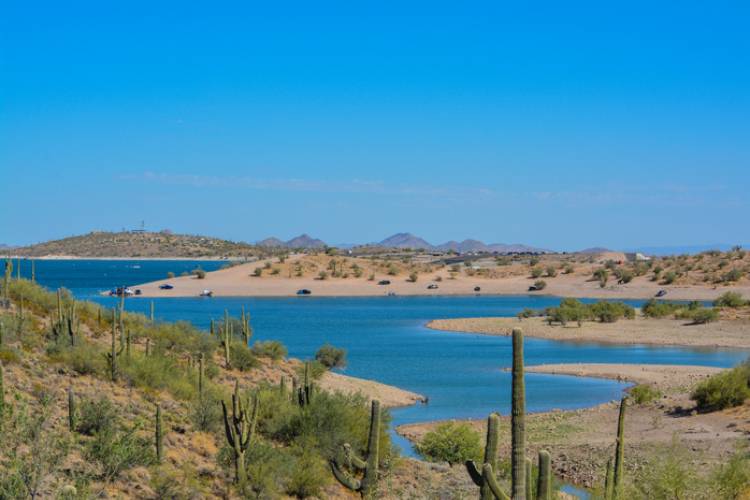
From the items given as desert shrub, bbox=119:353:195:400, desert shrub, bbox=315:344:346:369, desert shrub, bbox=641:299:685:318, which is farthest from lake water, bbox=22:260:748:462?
desert shrub, bbox=641:299:685:318

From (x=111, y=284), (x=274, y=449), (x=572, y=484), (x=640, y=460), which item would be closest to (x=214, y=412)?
(x=274, y=449)

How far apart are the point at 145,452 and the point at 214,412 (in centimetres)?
425

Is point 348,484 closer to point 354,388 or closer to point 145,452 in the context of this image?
point 145,452

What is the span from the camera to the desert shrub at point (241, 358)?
122 ft

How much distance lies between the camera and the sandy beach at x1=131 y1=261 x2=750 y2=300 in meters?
113

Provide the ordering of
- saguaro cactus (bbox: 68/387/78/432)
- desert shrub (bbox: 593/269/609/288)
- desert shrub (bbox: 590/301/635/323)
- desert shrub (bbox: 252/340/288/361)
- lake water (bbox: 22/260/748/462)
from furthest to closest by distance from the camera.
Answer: desert shrub (bbox: 593/269/609/288)
desert shrub (bbox: 590/301/635/323)
lake water (bbox: 22/260/748/462)
desert shrub (bbox: 252/340/288/361)
saguaro cactus (bbox: 68/387/78/432)

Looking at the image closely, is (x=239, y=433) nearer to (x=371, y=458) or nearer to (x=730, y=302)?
(x=371, y=458)

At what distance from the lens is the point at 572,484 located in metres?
24.9

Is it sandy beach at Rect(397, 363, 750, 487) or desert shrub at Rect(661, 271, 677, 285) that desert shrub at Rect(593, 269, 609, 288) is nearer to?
desert shrub at Rect(661, 271, 677, 285)

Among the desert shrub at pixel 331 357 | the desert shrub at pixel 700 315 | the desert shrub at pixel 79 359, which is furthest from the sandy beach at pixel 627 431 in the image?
the desert shrub at pixel 700 315

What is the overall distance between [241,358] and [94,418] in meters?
17.3

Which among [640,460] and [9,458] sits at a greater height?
[9,458]

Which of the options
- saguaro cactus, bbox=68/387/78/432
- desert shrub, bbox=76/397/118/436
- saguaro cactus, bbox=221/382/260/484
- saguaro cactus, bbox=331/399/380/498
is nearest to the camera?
saguaro cactus, bbox=331/399/380/498

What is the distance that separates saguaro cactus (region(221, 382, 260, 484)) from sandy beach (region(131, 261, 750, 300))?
92.4 meters
